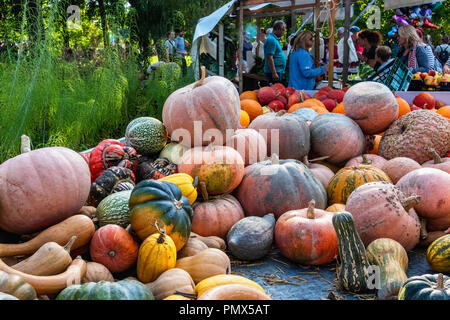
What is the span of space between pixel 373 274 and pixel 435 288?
574 mm

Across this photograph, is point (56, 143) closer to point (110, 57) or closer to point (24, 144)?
Result: point (24, 144)

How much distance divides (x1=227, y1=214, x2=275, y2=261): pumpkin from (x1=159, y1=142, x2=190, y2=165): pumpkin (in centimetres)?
110

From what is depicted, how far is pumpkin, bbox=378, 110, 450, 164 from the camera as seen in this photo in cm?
404

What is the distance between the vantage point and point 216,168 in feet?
11.0

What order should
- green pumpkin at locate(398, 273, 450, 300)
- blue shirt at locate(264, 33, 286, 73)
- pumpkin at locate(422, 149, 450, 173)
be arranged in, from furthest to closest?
blue shirt at locate(264, 33, 286, 73), pumpkin at locate(422, 149, 450, 173), green pumpkin at locate(398, 273, 450, 300)

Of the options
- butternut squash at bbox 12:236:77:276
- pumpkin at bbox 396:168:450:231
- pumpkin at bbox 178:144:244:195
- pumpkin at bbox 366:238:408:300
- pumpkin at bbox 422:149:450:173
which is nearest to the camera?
butternut squash at bbox 12:236:77:276

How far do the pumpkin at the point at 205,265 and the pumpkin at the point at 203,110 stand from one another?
143 centimetres

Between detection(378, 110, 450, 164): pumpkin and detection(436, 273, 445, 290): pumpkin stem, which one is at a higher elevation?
detection(378, 110, 450, 164): pumpkin

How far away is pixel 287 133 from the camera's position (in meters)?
4.04

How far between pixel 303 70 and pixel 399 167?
16.6 ft

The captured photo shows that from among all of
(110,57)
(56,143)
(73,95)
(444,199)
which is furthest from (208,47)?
(444,199)

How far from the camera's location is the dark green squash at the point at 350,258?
2.48 meters

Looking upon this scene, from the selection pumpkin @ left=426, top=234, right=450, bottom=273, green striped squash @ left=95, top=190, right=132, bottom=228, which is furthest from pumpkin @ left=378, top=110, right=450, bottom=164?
green striped squash @ left=95, top=190, right=132, bottom=228

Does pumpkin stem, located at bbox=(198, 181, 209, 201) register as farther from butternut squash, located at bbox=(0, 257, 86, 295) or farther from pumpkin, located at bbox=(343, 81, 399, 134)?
pumpkin, located at bbox=(343, 81, 399, 134)
